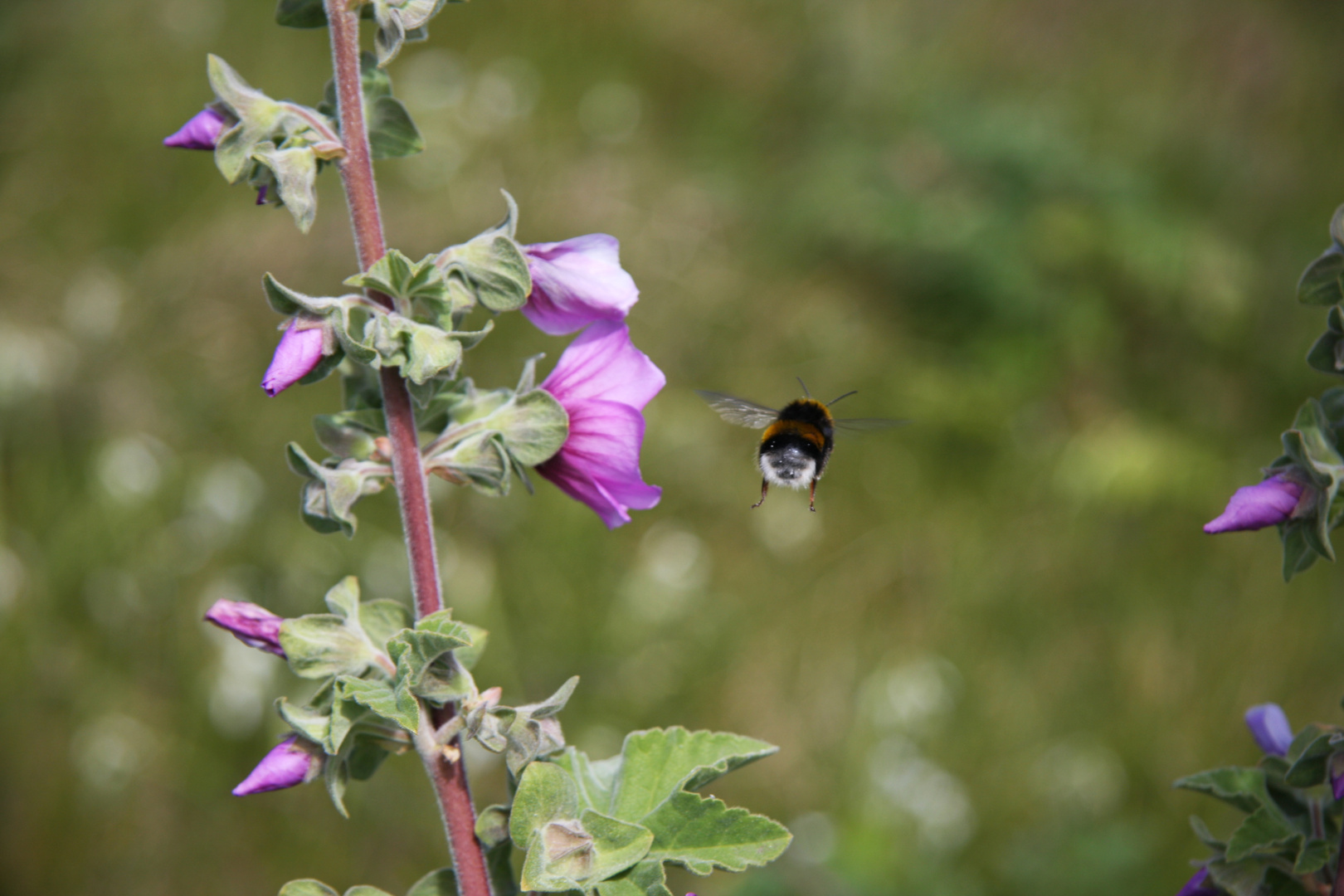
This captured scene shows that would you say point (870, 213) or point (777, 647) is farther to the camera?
point (870, 213)

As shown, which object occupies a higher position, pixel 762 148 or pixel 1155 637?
pixel 762 148

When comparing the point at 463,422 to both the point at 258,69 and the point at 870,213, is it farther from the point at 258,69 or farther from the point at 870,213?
the point at 258,69

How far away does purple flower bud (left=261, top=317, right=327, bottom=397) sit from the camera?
0.94 meters

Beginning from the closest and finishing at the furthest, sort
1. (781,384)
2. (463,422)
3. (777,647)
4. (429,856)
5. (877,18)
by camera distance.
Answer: (463,422) < (429,856) < (777,647) < (781,384) < (877,18)

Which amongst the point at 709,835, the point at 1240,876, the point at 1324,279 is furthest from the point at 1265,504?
the point at 709,835

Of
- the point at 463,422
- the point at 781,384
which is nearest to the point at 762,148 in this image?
the point at 781,384

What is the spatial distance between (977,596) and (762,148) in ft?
9.26

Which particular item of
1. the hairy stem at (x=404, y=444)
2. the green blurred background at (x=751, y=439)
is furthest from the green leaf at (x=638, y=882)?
the green blurred background at (x=751, y=439)

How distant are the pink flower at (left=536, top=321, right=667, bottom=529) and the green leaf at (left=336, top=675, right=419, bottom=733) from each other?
0.31 meters

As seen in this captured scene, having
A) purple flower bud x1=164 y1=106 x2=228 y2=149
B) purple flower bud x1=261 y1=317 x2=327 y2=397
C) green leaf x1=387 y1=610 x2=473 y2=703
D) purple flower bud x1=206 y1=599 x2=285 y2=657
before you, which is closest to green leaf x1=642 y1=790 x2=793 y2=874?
green leaf x1=387 y1=610 x2=473 y2=703

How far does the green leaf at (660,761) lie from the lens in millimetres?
1103

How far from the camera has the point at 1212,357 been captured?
4.78m

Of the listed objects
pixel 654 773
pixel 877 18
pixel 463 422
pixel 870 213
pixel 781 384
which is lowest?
pixel 654 773

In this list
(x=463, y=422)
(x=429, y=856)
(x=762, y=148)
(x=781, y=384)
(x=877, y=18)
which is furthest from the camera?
(x=877, y=18)
